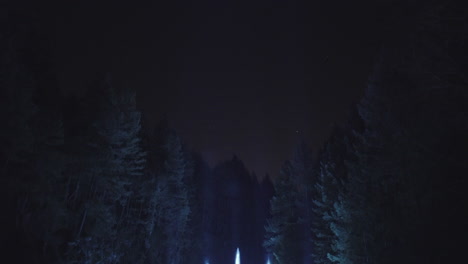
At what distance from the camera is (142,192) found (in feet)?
98.8

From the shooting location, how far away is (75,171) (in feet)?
70.7

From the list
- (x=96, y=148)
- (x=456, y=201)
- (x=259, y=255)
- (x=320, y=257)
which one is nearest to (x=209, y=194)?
(x=259, y=255)

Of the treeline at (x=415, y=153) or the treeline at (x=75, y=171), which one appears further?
the treeline at (x=75, y=171)

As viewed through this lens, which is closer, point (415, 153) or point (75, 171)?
point (415, 153)

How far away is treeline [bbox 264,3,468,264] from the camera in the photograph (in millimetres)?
9305

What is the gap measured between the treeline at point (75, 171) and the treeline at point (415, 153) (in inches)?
620

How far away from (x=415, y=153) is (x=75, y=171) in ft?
65.2

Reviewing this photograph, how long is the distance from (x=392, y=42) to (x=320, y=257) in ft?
70.1

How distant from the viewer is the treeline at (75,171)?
16719mm

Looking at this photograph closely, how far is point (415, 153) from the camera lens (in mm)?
11266

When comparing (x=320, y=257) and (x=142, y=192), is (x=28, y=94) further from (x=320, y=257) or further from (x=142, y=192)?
(x=320, y=257)

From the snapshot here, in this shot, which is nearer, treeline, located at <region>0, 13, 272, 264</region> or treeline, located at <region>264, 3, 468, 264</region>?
treeline, located at <region>264, 3, 468, 264</region>

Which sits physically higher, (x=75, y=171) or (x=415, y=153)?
(x=75, y=171)

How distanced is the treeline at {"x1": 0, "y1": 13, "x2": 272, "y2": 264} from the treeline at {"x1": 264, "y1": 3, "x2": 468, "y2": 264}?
1574cm
